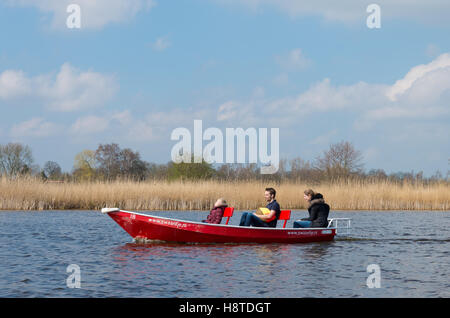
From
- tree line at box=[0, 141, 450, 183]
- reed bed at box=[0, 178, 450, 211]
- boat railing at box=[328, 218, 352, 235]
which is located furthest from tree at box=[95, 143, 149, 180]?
boat railing at box=[328, 218, 352, 235]

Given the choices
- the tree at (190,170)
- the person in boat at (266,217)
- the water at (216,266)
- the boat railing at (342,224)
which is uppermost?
the tree at (190,170)

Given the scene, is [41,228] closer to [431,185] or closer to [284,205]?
[284,205]

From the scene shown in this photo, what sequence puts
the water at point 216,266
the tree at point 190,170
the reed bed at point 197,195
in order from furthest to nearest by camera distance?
1. the tree at point 190,170
2. the reed bed at point 197,195
3. the water at point 216,266

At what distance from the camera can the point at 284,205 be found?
96.5ft

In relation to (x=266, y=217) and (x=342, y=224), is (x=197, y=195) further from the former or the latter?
(x=266, y=217)

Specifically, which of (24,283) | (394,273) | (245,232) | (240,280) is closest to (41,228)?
(245,232)

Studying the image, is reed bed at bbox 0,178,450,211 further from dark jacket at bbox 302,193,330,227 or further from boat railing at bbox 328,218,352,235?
dark jacket at bbox 302,193,330,227

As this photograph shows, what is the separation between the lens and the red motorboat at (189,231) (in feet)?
47.7

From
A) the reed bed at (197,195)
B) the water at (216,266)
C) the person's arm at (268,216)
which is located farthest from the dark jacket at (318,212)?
the reed bed at (197,195)

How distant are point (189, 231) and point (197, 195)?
13.6 m

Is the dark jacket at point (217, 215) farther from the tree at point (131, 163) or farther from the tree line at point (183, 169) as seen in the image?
the tree at point (131, 163)

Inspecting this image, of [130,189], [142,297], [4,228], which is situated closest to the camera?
[142,297]

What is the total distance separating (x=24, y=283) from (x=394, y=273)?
725cm

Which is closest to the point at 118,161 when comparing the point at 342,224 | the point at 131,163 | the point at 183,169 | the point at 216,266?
the point at 131,163
